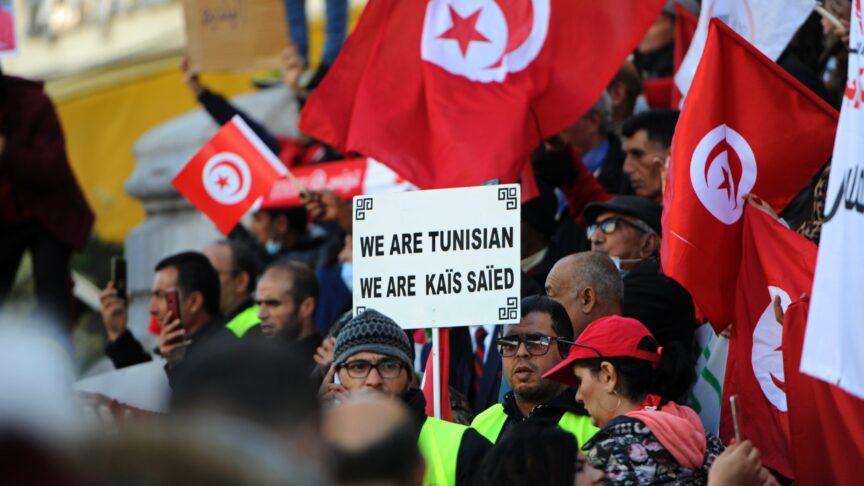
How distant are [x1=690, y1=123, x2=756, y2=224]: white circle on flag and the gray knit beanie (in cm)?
129

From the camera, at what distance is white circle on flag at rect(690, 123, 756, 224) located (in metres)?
6.26

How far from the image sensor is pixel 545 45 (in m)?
8.12

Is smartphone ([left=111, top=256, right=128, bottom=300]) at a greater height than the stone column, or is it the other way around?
the stone column

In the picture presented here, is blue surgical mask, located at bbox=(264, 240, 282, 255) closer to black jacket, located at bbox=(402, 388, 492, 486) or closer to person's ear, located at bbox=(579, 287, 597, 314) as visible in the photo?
person's ear, located at bbox=(579, 287, 597, 314)

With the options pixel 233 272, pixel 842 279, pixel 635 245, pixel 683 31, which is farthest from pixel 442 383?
pixel 683 31

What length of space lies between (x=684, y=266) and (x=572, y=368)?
74 cm

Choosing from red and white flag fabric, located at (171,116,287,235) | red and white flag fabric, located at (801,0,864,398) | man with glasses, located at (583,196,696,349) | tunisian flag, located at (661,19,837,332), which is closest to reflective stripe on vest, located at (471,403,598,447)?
tunisian flag, located at (661,19,837,332)

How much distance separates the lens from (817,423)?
17.3 feet

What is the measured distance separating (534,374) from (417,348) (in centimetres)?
198

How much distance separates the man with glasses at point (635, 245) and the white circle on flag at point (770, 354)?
0.68 meters

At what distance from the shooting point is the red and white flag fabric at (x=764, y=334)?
5.88m

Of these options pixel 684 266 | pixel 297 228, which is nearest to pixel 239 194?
pixel 297 228

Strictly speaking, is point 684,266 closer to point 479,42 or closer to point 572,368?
point 572,368

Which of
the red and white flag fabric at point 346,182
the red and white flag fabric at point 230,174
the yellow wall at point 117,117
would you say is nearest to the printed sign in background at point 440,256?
the red and white flag fabric at point 230,174
